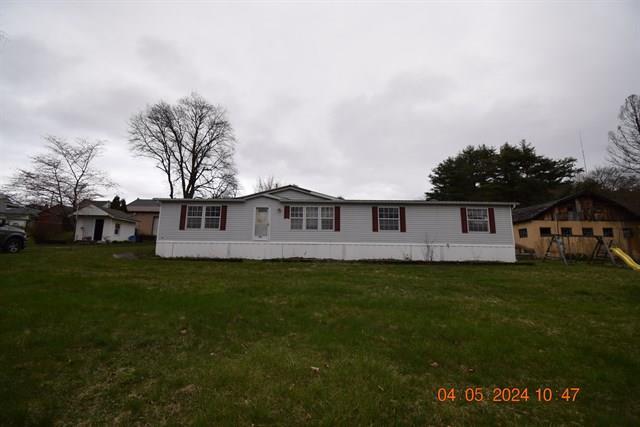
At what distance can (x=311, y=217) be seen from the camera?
15.1 meters

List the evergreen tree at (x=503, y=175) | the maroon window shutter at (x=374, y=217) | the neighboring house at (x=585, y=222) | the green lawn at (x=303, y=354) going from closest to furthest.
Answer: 1. the green lawn at (x=303, y=354)
2. the maroon window shutter at (x=374, y=217)
3. the neighboring house at (x=585, y=222)
4. the evergreen tree at (x=503, y=175)

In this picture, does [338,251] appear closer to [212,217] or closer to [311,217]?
[311,217]

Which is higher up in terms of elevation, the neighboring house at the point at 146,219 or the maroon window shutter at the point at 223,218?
the neighboring house at the point at 146,219

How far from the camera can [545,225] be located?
20297mm

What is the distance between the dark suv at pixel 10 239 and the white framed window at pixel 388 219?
18.9 m

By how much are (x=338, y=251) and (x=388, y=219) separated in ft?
10.8

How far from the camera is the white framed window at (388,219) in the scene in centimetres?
1490

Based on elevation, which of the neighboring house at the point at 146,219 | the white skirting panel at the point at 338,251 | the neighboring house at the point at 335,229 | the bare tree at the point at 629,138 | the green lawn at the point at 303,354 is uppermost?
the bare tree at the point at 629,138

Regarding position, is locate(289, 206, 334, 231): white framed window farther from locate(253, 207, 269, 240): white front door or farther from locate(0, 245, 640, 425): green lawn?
locate(0, 245, 640, 425): green lawn

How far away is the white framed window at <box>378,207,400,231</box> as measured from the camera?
14898mm

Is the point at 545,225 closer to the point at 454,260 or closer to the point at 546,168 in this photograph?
the point at 454,260

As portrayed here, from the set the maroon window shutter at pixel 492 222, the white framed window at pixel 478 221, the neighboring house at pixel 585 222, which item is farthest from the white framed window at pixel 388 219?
the neighboring house at pixel 585 222

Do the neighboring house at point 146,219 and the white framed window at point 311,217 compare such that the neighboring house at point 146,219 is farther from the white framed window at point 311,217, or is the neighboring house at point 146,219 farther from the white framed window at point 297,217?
the white framed window at point 311,217

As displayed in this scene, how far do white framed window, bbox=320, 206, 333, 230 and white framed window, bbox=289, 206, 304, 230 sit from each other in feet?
3.64
